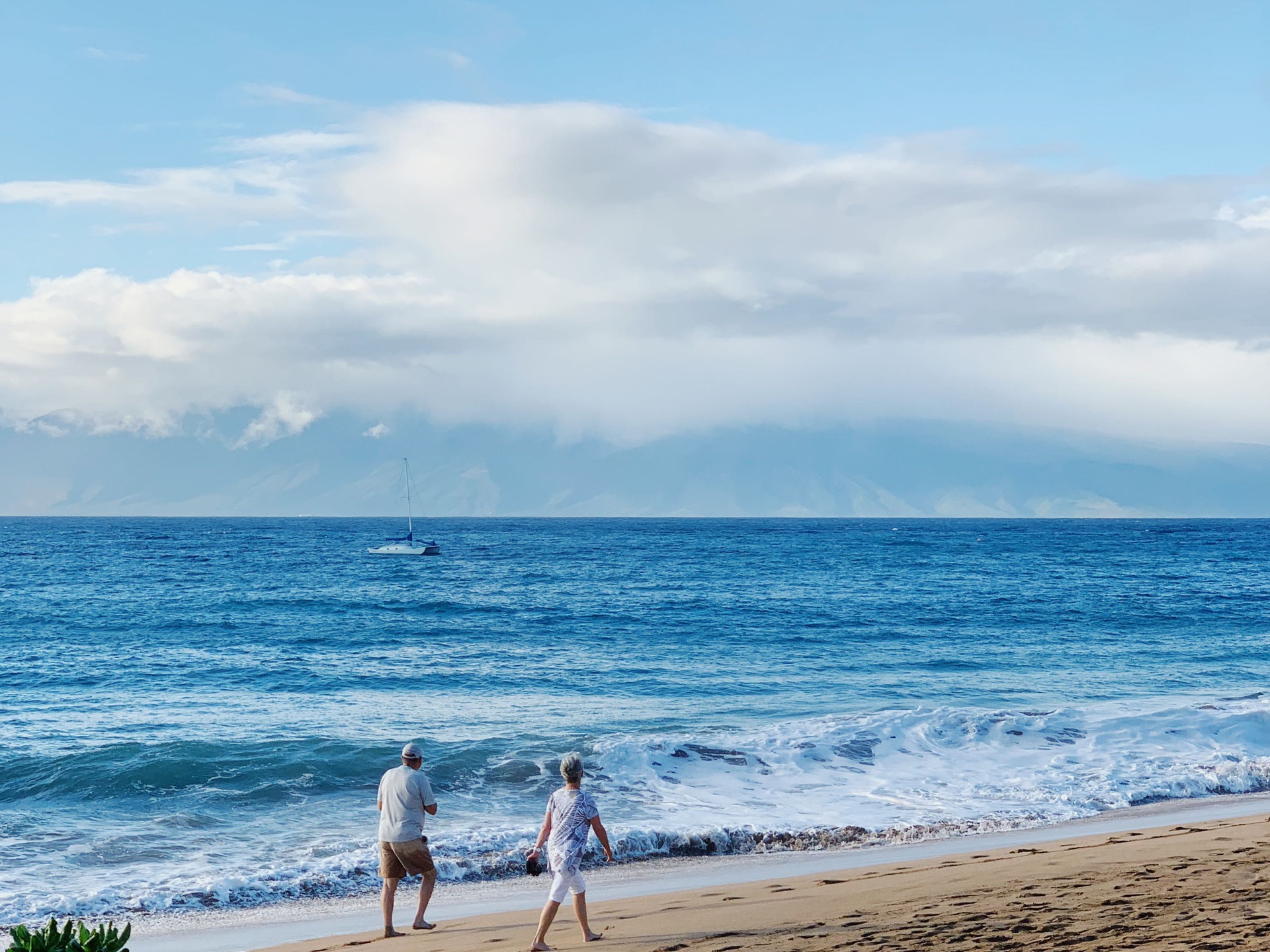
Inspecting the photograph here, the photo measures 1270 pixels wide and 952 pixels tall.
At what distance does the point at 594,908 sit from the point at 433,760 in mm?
7658

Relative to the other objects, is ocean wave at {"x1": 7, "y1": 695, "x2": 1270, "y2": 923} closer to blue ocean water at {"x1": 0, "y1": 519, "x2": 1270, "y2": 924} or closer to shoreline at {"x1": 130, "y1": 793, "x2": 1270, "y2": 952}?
blue ocean water at {"x1": 0, "y1": 519, "x2": 1270, "y2": 924}

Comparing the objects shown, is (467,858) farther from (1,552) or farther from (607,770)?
(1,552)

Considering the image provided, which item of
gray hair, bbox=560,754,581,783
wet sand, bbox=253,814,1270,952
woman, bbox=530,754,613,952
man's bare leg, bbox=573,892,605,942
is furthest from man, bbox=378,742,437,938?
man's bare leg, bbox=573,892,605,942

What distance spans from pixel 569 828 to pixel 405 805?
1883 mm

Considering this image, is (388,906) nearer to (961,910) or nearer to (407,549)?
(961,910)

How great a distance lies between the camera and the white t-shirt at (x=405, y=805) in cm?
967

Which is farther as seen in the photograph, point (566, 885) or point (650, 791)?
point (650, 791)

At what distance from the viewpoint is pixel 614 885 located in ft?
38.6

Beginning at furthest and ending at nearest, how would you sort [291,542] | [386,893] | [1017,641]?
[291,542] → [1017,641] → [386,893]

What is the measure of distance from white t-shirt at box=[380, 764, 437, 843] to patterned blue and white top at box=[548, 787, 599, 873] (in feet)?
4.79

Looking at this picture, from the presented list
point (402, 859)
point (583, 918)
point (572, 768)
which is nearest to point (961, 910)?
point (583, 918)

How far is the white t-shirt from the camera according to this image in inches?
381

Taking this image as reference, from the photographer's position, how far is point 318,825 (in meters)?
14.1

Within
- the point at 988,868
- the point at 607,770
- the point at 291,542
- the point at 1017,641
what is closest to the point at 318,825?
the point at 607,770
